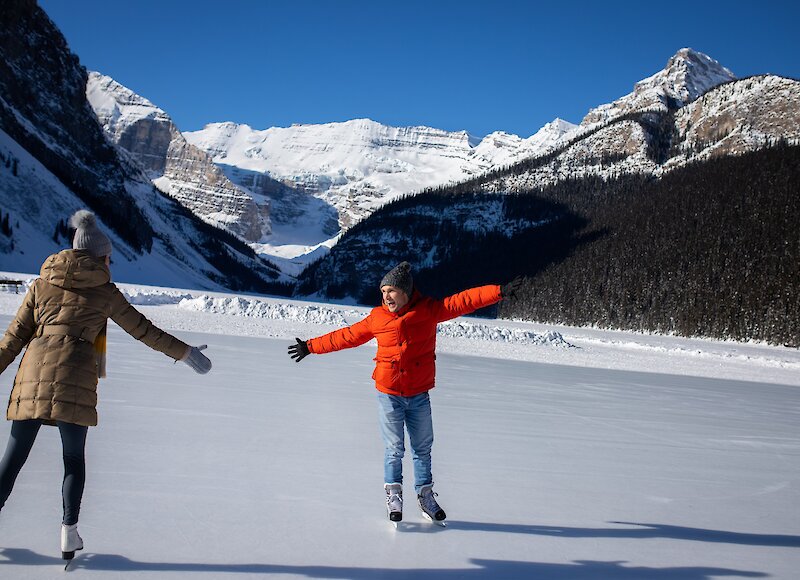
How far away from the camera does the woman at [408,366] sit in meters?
4.50

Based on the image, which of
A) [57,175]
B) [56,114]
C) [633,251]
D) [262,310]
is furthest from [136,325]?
[56,114]

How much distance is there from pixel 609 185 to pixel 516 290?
5824 inches

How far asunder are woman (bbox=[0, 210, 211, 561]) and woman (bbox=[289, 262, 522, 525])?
178 cm

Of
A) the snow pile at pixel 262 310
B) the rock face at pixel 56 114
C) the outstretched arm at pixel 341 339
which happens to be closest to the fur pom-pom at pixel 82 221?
the outstretched arm at pixel 341 339

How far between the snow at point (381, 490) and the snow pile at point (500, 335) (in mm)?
16309

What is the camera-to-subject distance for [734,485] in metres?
6.05

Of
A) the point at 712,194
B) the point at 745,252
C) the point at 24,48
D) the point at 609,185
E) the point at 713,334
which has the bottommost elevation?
the point at 713,334

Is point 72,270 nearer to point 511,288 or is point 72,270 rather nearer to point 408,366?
point 408,366

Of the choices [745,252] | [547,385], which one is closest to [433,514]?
[547,385]

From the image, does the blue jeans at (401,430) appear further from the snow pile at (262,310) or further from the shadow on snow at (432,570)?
the snow pile at (262,310)

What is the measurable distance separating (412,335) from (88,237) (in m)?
2.25

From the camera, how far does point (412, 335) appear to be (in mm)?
4551

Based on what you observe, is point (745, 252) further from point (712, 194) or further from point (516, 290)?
point (516, 290)

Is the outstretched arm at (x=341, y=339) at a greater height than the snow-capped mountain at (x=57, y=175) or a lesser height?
lesser
